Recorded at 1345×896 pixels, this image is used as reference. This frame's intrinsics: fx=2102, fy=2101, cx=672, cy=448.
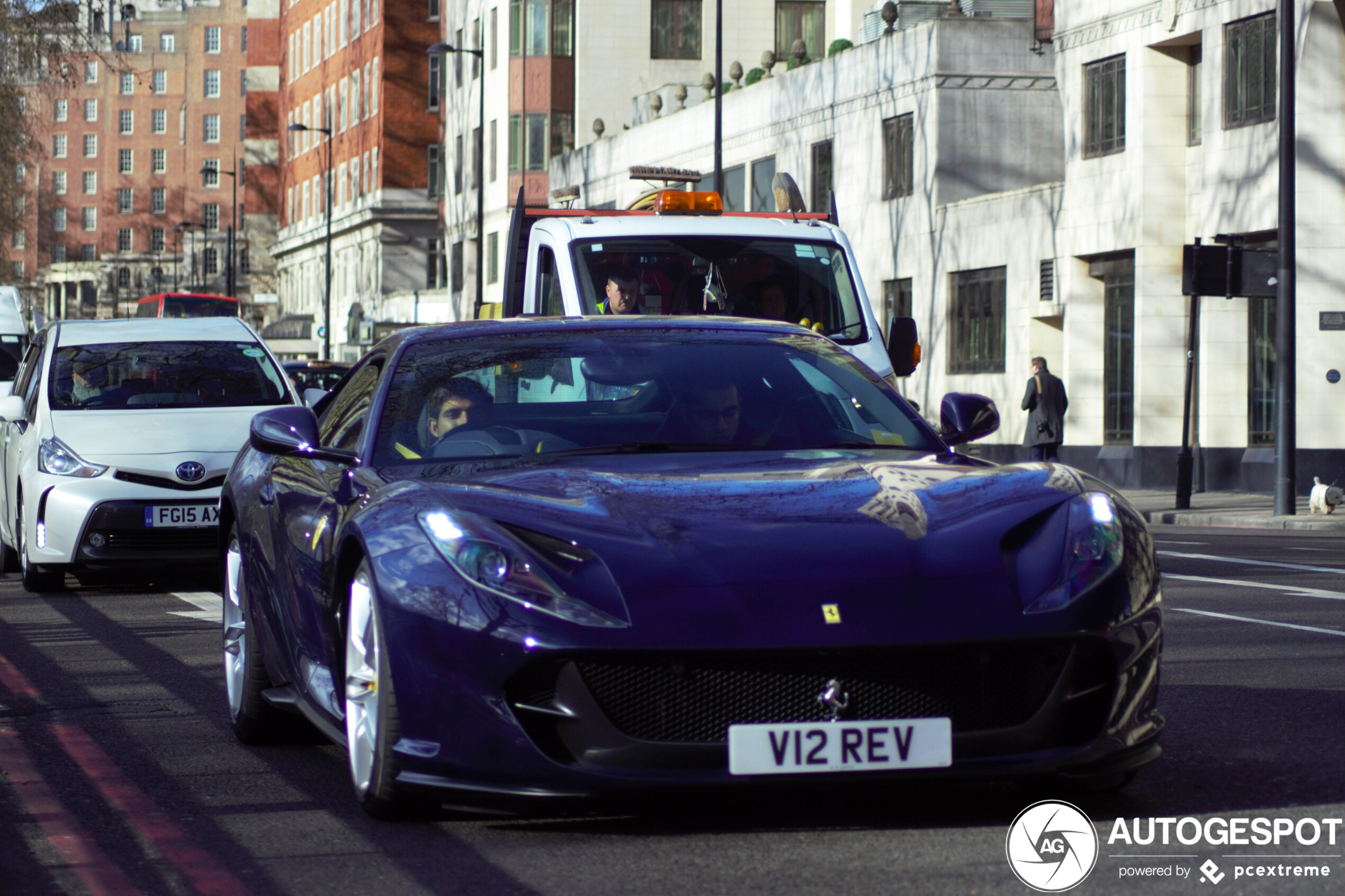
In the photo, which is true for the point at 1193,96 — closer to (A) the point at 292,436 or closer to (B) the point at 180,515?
(B) the point at 180,515

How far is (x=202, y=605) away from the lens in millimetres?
12281

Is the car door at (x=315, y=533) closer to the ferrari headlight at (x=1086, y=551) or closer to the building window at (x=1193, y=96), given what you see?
the ferrari headlight at (x=1086, y=551)

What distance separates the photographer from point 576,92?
6650cm

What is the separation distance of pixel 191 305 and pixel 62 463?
5403 centimetres

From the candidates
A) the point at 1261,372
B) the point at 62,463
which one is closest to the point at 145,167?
the point at 1261,372

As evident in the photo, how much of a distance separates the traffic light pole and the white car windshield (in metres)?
12.8

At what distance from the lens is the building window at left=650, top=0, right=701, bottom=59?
65.9 m

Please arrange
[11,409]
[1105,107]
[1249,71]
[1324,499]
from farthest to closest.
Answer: [1105,107]
[1249,71]
[1324,499]
[11,409]

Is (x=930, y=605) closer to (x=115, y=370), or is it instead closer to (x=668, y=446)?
(x=668, y=446)

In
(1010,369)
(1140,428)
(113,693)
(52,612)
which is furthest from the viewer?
(1010,369)

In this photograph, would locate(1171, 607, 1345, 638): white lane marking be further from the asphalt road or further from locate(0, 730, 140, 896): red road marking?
locate(0, 730, 140, 896): red road marking

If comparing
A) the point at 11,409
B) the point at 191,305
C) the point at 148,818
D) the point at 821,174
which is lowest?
the point at 148,818

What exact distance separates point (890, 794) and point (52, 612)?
24.6 feet

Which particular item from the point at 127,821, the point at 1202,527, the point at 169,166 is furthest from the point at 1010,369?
the point at 169,166
